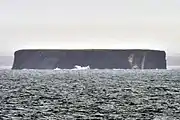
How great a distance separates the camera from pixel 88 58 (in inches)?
5438

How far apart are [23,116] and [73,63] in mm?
116180

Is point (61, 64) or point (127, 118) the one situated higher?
point (61, 64)

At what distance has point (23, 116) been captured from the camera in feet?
79.5

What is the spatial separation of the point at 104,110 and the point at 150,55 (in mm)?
97856

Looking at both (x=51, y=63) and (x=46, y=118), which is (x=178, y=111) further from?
(x=51, y=63)

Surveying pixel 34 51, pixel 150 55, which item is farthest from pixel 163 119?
pixel 34 51

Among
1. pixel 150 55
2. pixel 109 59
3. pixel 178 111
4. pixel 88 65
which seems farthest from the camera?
pixel 88 65

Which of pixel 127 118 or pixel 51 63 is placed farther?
pixel 51 63

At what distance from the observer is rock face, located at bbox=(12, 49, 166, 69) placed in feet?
408

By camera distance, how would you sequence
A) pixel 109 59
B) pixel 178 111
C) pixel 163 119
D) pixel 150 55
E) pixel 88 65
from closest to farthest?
1. pixel 163 119
2. pixel 178 111
3. pixel 150 55
4. pixel 109 59
5. pixel 88 65

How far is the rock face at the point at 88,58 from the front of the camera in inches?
4894

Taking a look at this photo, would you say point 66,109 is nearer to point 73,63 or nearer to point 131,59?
point 131,59

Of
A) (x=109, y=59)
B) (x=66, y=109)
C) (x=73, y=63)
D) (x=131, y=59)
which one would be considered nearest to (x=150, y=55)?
(x=131, y=59)

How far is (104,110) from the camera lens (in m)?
27.6
